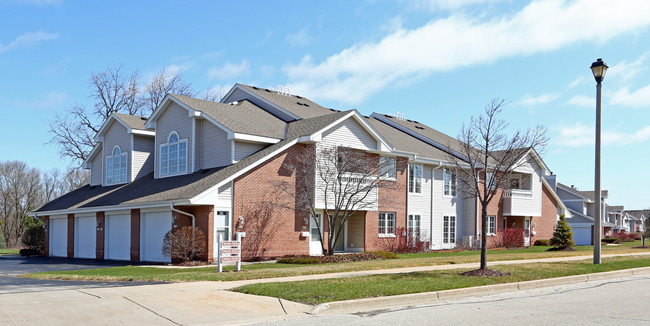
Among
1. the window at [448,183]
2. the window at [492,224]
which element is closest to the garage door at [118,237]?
the window at [448,183]

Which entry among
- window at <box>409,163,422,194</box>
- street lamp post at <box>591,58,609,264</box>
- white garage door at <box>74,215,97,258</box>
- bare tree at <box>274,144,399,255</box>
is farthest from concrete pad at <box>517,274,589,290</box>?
white garage door at <box>74,215,97,258</box>

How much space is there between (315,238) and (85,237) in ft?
41.1

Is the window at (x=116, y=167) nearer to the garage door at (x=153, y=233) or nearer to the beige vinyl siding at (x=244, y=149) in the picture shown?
the garage door at (x=153, y=233)

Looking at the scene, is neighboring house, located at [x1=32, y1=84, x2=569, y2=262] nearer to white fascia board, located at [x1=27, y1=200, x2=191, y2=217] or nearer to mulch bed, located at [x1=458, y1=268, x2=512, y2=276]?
white fascia board, located at [x1=27, y1=200, x2=191, y2=217]

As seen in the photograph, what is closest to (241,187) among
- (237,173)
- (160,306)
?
(237,173)

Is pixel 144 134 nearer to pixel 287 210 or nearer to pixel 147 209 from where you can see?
pixel 147 209

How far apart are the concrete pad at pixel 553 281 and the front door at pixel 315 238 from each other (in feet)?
42.9

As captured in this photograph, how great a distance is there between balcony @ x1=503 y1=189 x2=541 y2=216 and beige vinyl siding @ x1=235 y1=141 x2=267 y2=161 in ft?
61.1

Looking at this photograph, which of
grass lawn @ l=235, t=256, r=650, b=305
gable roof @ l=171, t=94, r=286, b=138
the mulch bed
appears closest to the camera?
grass lawn @ l=235, t=256, r=650, b=305

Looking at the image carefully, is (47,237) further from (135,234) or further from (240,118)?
(240,118)

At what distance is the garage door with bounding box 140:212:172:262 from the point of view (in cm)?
2619

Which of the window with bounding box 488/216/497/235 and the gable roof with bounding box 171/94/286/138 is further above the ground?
the gable roof with bounding box 171/94/286/138

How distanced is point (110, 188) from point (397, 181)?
51.9 ft

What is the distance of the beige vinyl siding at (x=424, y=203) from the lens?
33.8 m
